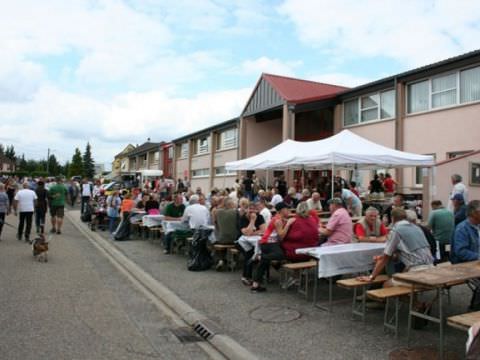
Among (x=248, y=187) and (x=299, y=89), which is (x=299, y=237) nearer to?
(x=248, y=187)

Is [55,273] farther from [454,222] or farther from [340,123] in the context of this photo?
[340,123]

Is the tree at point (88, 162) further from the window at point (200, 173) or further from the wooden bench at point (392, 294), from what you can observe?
the wooden bench at point (392, 294)

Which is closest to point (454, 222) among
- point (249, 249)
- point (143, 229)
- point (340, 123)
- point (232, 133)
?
point (249, 249)

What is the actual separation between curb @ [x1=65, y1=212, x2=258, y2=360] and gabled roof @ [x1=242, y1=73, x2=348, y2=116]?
12.7 meters

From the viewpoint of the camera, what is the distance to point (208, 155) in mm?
34625

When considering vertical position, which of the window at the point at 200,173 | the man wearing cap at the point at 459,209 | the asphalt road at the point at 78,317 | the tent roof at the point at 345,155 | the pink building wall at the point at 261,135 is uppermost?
the pink building wall at the point at 261,135

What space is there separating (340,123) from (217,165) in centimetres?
1357

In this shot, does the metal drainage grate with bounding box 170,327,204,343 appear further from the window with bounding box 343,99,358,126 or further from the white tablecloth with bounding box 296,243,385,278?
the window with bounding box 343,99,358,126

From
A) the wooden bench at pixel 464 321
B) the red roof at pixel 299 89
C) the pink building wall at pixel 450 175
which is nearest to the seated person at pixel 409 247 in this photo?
the wooden bench at pixel 464 321

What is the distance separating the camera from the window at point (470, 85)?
1487 cm

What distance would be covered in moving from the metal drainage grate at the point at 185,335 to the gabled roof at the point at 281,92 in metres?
16.5

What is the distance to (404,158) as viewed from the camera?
11.8m

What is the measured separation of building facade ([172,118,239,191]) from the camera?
3073 cm

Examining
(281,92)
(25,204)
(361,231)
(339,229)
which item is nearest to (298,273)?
(339,229)
